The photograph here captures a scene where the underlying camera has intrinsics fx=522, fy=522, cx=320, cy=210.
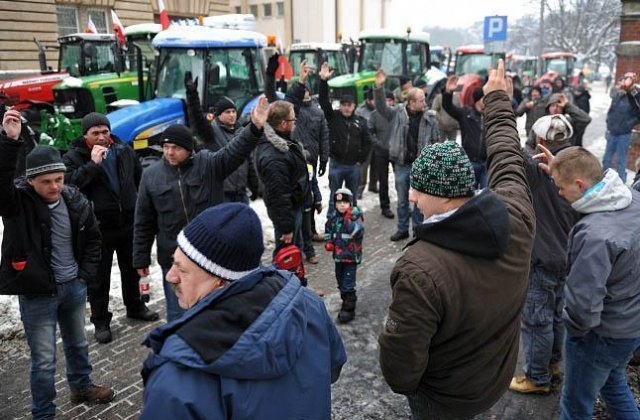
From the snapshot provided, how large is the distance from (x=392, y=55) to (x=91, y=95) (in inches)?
307

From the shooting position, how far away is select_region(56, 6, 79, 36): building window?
70.7 feet

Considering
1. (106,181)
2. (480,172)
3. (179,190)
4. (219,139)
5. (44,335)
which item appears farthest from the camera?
(480,172)

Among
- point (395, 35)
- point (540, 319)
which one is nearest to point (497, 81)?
point (540, 319)

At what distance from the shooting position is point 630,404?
3.05m

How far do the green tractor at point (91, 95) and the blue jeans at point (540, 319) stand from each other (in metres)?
8.21

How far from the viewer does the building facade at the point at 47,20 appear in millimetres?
19688

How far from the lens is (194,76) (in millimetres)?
9391

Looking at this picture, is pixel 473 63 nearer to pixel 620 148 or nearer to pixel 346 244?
pixel 620 148

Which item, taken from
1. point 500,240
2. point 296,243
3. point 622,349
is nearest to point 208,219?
point 500,240

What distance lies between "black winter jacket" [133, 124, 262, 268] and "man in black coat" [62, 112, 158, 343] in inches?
24.0

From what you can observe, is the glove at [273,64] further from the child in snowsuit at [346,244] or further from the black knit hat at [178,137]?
the black knit hat at [178,137]

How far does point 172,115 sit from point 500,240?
8001 mm

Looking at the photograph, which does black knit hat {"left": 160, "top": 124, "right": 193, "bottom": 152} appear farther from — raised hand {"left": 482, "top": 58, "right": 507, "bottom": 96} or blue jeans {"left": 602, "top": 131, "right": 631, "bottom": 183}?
blue jeans {"left": 602, "top": 131, "right": 631, "bottom": 183}

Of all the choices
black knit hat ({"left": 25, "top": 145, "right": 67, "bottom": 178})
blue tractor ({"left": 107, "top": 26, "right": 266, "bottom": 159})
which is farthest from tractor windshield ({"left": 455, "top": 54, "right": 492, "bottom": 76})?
black knit hat ({"left": 25, "top": 145, "right": 67, "bottom": 178})
